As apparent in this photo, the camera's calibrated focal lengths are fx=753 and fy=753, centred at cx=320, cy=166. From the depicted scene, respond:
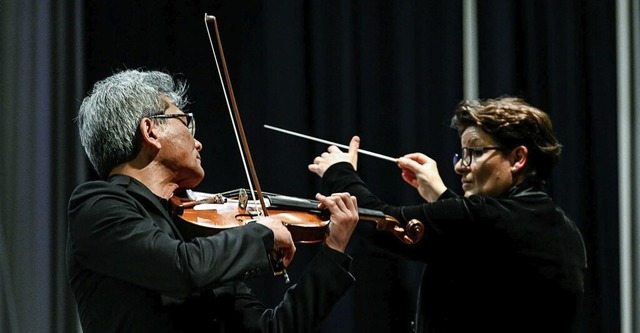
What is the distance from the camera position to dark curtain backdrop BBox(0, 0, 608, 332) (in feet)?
7.87

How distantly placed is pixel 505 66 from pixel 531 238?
3.47 ft

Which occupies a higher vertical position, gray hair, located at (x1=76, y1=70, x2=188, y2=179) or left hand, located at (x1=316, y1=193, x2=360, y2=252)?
gray hair, located at (x1=76, y1=70, x2=188, y2=179)

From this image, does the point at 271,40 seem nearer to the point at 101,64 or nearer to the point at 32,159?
the point at 101,64

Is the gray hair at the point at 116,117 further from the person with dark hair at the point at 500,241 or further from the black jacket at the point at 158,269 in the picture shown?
the person with dark hair at the point at 500,241

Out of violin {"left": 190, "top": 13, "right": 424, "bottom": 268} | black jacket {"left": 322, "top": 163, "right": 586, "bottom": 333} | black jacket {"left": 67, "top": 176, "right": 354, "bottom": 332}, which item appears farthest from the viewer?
black jacket {"left": 322, "top": 163, "right": 586, "bottom": 333}

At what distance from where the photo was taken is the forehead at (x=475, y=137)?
6.58 feet

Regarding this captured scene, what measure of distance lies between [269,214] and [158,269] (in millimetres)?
370

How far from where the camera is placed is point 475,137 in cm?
202

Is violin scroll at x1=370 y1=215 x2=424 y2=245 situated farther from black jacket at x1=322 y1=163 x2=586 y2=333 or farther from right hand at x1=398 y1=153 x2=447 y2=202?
right hand at x1=398 y1=153 x2=447 y2=202

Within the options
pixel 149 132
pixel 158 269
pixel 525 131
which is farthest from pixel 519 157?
pixel 158 269

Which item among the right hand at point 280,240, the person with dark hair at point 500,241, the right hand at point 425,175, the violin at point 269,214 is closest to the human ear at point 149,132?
the violin at point 269,214

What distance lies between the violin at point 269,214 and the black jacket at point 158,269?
0.14 ft

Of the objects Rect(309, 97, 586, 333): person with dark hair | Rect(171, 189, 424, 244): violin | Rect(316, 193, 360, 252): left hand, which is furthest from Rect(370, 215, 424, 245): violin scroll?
Rect(309, 97, 586, 333): person with dark hair

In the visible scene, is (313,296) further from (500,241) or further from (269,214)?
(500,241)
